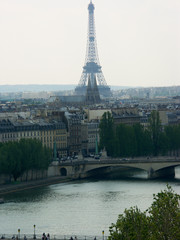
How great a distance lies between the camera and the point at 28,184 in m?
68.6

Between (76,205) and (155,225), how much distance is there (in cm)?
2376

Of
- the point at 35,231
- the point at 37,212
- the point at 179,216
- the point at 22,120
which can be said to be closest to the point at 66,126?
the point at 22,120

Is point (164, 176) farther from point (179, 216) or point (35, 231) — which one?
point (179, 216)

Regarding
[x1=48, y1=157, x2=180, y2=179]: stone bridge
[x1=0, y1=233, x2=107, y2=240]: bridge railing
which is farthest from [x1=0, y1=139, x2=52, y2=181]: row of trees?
[x1=0, y1=233, x2=107, y2=240]: bridge railing

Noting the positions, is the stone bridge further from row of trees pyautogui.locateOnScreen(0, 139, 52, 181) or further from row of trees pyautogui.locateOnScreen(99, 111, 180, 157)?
row of trees pyautogui.locateOnScreen(99, 111, 180, 157)

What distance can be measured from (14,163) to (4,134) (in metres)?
13.3

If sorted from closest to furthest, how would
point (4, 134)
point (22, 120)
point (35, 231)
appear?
point (35, 231) → point (4, 134) → point (22, 120)

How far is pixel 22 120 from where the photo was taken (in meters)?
88.0

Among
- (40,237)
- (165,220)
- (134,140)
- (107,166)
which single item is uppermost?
(134,140)

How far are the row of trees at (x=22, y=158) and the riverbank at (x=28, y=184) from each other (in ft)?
3.29

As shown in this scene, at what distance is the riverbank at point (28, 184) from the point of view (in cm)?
6581

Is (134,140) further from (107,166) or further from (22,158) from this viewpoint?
(22,158)

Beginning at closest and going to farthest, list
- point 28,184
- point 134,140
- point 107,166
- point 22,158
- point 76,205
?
1. point 76,205
2. point 28,184
3. point 22,158
4. point 107,166
5. point 134,140

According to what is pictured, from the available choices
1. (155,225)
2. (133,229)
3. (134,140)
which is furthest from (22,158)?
(155,225)
